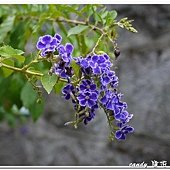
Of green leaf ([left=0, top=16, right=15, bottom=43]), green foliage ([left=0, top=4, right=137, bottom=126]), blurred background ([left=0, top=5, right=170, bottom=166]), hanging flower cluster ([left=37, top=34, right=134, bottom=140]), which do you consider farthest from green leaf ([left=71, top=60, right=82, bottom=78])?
blurred background ([left=0, top=5, right=170, bottom=166])

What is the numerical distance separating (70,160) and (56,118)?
0.15 m

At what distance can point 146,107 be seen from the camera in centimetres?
138

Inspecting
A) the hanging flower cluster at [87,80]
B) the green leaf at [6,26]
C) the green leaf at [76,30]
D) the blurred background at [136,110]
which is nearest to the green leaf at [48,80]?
the hanging flower cluster at [87,80]

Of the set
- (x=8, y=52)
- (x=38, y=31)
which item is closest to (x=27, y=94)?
(x=38, y=31)

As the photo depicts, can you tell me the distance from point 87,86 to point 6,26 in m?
0.43

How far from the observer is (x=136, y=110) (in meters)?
1.39

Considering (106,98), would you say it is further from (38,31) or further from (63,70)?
(38,31)


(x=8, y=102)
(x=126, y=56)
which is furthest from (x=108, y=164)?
(x=8, y=102)

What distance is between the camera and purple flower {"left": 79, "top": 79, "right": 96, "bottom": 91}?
0.58 meters

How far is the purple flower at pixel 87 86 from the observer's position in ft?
1.90

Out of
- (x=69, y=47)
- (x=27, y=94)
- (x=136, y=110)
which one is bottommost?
(x=136, y=110)

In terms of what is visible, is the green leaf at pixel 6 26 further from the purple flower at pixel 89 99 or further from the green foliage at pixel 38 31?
the purple flower at pixel 89 99

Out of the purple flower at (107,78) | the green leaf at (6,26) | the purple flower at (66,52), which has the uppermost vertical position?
the green leaf at (6,26)

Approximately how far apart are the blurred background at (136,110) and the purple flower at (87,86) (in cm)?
76
